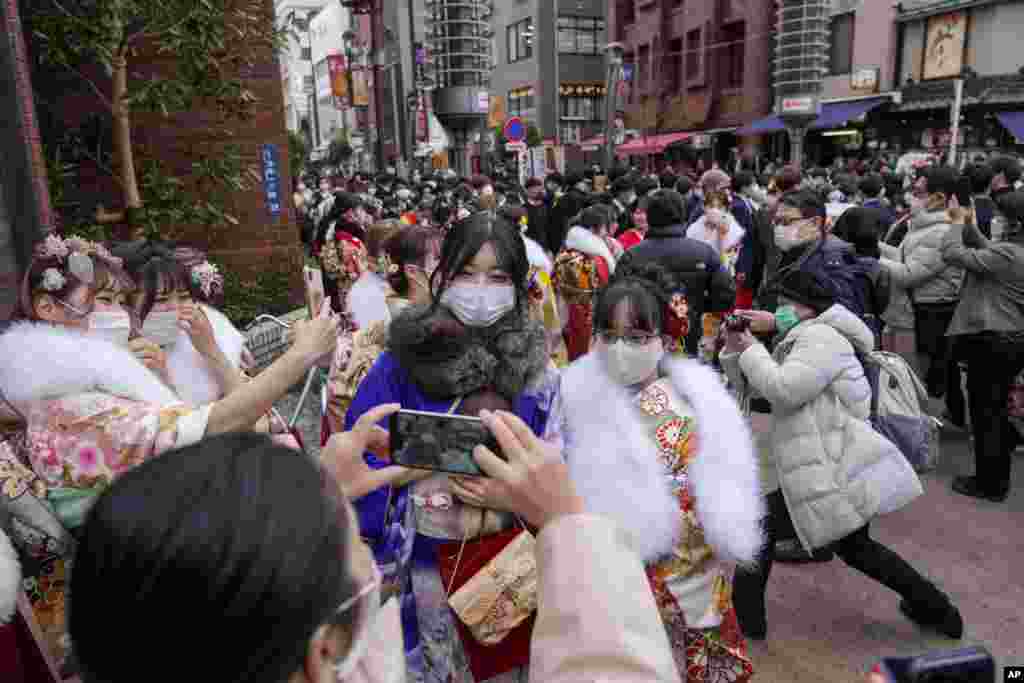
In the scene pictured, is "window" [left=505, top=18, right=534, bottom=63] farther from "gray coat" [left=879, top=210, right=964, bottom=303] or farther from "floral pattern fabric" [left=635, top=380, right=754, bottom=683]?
"floral pattern fabric" [left=635, top=380, right=754, bottom=683]

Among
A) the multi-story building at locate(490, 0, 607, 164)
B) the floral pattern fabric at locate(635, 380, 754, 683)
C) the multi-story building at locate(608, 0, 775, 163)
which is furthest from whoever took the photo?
the multi-story building at locate(490, 0, 607, 164)

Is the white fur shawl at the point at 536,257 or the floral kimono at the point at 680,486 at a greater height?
the white fur shawl at the point at 536,257

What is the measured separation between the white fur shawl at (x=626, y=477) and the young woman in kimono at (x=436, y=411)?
0.50 ft

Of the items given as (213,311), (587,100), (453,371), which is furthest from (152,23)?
(587,100)

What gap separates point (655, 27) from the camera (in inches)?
1334

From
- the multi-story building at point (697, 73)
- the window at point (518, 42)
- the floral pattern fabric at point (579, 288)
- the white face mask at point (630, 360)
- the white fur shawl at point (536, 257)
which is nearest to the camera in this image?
the white face mask at point (630, 360)

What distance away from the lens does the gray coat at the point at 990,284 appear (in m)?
4.36

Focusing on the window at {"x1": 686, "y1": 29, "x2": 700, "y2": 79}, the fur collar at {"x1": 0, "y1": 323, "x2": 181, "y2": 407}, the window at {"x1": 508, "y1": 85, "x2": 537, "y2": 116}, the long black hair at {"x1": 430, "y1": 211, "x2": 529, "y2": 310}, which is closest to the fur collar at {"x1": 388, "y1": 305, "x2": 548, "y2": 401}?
the long black hair at {"x1": 430, "y1": 211, "x2": 529, "y2": 310}

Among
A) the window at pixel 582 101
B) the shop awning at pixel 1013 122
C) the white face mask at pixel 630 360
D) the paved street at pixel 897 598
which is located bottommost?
the paved street at pixel 897 598

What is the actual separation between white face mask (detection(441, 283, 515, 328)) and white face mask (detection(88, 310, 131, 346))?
101 centimetres

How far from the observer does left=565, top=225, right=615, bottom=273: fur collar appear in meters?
5.77

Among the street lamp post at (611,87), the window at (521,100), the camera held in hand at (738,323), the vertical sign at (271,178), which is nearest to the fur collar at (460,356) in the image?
the camera held in hand at (738,323)

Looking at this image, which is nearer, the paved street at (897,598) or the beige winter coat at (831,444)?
the beige winter coat at (831,444)

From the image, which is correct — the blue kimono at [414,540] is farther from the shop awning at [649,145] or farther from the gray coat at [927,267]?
the shop awning at [649,145]
